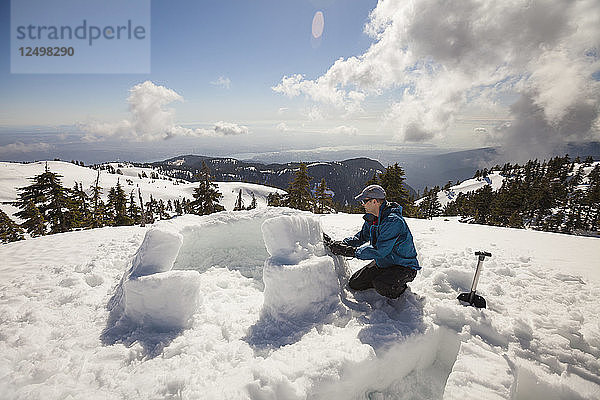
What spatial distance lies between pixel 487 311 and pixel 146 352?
20.3ft

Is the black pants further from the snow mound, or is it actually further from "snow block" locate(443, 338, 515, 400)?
the snow mound

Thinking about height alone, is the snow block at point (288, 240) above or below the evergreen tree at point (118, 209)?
above

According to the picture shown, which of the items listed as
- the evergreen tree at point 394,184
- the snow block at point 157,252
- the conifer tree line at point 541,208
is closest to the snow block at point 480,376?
the snow block at point 157,252

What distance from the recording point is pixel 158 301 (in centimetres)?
460

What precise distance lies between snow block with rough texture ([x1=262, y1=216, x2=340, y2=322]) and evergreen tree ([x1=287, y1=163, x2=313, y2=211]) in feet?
77.1

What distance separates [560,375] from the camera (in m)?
3.59

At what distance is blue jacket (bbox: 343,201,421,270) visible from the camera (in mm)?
4832

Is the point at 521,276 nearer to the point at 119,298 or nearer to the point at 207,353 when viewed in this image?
the point at 207,353

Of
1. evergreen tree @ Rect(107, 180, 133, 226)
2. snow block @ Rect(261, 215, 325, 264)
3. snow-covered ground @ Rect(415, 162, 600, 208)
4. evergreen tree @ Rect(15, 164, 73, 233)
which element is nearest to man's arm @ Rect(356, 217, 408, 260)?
snow block @ Rect(261, 215, 325, 264)

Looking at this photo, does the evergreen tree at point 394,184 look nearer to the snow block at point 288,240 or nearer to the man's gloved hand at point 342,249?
the man's gloved hand at point 342,249

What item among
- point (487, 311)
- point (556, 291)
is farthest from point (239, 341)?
point (556, 291)

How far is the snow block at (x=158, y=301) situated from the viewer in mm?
4574

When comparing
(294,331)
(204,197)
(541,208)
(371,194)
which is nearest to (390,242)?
(371,194)

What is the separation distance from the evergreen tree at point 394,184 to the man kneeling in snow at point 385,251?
2271cm
